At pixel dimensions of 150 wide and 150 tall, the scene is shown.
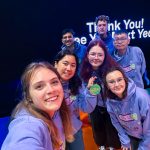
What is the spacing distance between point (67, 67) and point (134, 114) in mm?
753

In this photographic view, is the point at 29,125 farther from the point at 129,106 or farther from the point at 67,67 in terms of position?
the point at 129,106

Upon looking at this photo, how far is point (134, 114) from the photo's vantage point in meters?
2.64

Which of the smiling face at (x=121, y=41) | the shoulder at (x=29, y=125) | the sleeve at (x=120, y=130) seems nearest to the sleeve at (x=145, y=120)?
the sleeve at (x=120, y=130)

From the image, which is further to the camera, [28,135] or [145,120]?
[145,120]

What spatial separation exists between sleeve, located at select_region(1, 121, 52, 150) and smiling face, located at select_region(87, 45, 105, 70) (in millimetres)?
1766

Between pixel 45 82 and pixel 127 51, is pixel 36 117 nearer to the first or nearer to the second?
pixel 45 82

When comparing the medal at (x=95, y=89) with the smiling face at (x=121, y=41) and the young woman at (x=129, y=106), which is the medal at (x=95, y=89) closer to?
the young woman at (x=129, y=106)

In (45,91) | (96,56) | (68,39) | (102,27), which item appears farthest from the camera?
(102,27)

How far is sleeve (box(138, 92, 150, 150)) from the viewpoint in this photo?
2568 millimetres

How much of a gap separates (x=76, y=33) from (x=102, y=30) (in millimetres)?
1111

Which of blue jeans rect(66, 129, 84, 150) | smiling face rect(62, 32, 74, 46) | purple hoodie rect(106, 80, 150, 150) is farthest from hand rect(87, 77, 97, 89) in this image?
smiling face rect(62, 32, 74, 46)

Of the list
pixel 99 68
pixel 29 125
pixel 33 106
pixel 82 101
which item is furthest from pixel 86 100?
pixel 29 125

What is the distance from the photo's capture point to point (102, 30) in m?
4.15

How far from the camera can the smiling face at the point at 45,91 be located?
1478 mm
